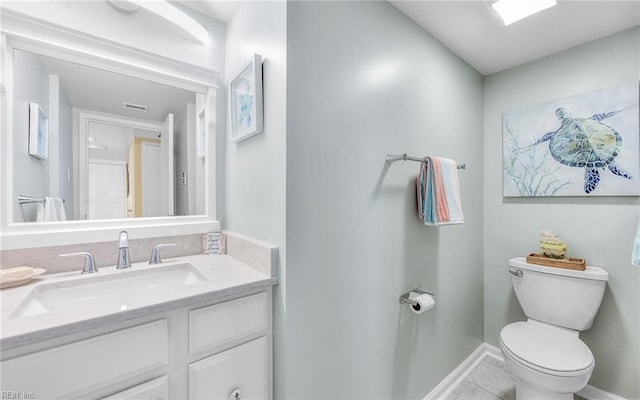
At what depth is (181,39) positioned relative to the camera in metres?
1.35

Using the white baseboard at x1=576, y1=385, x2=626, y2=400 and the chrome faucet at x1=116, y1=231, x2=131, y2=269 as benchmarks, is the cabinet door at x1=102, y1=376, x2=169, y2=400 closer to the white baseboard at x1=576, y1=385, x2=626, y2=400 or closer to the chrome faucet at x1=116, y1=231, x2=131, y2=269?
the chrome faucet at x1=116, y1=231, x2=131, y2=269

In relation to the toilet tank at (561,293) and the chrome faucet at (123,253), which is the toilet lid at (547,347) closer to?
the toilet tank at (561,293)

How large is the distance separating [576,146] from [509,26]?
855mm

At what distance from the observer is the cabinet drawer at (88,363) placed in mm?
632

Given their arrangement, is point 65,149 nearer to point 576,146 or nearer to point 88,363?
point 88,363

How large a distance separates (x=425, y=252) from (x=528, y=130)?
1.22 metres

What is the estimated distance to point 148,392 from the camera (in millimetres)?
785

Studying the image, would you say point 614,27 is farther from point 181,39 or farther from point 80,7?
point 80,7

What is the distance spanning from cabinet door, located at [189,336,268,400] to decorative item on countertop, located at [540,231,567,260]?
181 centimetres

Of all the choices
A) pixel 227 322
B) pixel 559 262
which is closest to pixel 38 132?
pixel 227 322

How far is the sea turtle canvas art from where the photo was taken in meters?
1.46

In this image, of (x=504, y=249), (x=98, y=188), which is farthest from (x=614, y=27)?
(x=98, y=188)

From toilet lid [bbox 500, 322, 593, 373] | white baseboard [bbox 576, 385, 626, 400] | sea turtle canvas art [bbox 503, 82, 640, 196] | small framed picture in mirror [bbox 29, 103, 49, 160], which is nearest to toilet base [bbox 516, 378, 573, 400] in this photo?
toilet lid [bbox 500, 322, 593, 373]

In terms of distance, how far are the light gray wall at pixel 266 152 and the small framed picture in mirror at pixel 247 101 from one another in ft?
0.10
